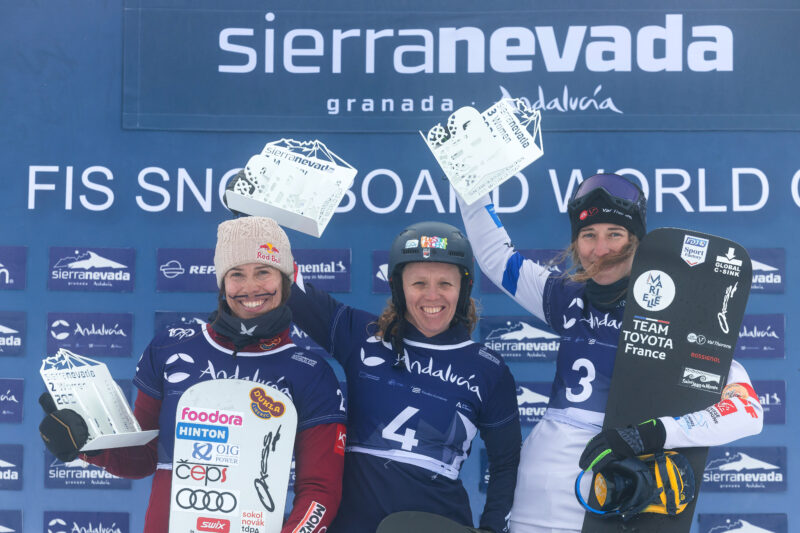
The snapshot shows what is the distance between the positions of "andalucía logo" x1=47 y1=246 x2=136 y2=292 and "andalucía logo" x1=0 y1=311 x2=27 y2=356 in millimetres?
252

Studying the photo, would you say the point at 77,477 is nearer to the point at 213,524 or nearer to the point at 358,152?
the point at 213,524

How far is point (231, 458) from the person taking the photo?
218 centimetres

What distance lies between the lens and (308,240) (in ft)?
12.7

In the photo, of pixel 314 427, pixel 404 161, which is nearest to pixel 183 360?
pixel 314 427

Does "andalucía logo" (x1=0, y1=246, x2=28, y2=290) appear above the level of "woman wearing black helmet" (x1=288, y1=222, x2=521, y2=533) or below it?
above

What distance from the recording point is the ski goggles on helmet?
2101 millimetres

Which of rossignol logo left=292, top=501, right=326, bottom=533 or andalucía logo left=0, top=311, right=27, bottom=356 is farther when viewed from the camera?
andalucía logo left=0, top=311, right=27, bottom=356

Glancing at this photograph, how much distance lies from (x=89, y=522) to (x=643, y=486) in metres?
3.03

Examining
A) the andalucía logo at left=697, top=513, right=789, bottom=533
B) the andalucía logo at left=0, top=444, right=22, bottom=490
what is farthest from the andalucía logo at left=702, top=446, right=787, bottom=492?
the andalucía logo at left=0, top=444, right=22, bottom=490

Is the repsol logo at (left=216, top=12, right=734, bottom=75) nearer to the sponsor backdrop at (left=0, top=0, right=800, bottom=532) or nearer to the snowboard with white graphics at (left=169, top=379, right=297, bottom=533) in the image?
the sponsor backdrop at (left=0, top=0, right=800, bottom=532)

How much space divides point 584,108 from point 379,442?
2.35m

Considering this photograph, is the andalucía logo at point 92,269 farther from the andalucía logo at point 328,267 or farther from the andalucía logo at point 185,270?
the andalucía logo at point 328,267

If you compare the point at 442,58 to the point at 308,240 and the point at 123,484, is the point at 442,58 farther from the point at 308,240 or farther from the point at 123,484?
the point at 123,484

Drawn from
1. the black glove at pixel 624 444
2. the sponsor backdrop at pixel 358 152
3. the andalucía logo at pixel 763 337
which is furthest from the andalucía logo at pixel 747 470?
the black glove at pixel 624 444
